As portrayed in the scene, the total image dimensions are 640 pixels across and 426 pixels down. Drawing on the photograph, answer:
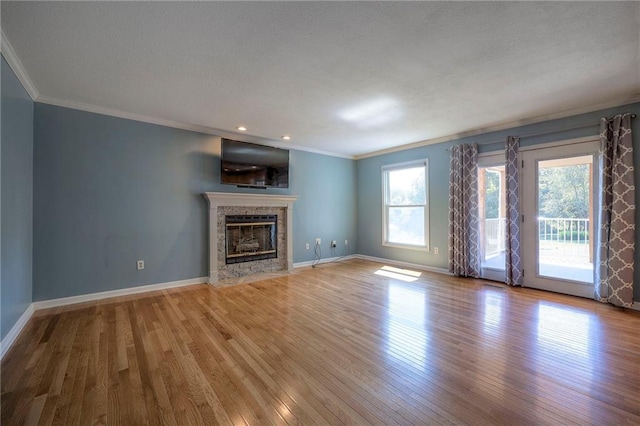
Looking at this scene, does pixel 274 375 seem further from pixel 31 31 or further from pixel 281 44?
pixel 31 31

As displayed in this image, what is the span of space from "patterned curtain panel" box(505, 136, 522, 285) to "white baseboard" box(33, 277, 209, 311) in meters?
4.65

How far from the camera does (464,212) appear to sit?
444 cm

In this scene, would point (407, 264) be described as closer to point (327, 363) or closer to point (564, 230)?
point (564, 230)

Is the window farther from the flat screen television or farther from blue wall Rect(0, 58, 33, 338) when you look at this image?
blue wall Rect(0, 58, 33, 338)

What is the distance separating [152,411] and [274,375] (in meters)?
0.72

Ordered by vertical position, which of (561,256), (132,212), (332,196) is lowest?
(561,256)

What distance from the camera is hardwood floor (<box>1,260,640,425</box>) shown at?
4.99 ft

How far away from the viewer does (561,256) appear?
3674mm

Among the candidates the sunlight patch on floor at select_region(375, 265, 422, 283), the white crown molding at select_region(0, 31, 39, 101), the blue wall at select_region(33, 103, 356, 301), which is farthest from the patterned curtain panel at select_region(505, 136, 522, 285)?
the white crown molding at select_region(0, 31, 39, 101)

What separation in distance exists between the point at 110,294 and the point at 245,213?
84.2 inches

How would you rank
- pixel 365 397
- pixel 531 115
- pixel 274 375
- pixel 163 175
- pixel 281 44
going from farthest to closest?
pixel 163 175 < pixel 531 115 < pixel 281 44 < pixel 274 375 < pixel 365 397

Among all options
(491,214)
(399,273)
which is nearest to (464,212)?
(491,214)

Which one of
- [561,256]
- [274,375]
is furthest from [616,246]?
[274,375]

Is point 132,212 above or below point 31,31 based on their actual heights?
below
